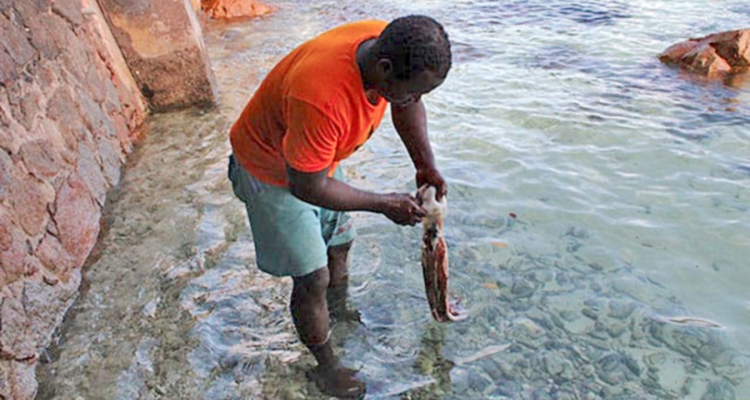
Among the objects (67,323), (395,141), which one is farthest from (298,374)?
(395,141)

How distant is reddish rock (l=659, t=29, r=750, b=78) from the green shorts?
6315 millimetres

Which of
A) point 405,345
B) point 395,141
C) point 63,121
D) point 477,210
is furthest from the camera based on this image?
point 395,141

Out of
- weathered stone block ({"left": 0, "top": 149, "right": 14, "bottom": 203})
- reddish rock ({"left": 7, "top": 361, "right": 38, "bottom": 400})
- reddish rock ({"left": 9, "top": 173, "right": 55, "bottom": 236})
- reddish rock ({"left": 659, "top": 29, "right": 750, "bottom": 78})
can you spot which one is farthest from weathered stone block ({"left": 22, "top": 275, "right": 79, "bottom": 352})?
reddish rock ({"left": 659, "top": 29, "right": 750, "bottom": 78})

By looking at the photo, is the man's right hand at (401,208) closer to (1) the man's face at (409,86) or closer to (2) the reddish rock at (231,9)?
(1) the man's face at (409,86)

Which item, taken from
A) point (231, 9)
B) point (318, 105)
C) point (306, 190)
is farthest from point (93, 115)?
point (231, 9)

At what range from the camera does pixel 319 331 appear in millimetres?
2521

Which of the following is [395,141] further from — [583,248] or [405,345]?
[405,345]

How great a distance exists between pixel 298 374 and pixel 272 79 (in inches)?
58.0

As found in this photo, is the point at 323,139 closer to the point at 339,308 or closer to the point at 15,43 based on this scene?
the point at 339,308

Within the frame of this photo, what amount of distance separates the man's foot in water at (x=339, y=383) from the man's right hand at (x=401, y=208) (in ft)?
3.02

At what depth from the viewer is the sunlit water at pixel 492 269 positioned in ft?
9.13

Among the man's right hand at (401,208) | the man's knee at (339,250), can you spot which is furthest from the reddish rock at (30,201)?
the man's right hand at (401,208)

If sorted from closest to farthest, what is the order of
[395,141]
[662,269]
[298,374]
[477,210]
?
[298,374], [662,269], [477,210], [395,141]

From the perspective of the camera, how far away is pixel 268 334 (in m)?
3.03
